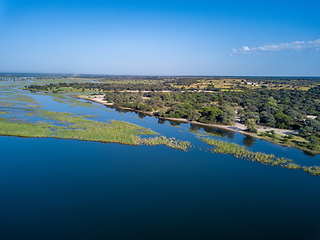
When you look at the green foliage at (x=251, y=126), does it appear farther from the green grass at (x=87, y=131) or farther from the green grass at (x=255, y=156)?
the green grass at (x=87, y=131)

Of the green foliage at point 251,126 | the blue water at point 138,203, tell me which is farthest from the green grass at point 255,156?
the green foliage at point 251,126

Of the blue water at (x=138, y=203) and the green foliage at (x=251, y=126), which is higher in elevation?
the green foliage at (x=251, y=126)

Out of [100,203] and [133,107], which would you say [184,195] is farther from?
[133,107]

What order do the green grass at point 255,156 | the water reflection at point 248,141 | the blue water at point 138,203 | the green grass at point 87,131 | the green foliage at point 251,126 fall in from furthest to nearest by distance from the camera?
1. the green foliage at point 251,126
2. the water reflection at point 248,141
3. the green grass at point 87,131
4. the green grass at point 255,156
5. the blue water at point 138,203

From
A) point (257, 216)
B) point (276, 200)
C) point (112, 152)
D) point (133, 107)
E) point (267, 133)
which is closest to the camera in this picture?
point (257, 216)

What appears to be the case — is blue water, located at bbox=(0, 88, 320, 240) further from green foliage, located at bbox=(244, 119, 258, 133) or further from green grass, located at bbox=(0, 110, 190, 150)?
green foliage, located at bbox=(244, 119, 258, 133)

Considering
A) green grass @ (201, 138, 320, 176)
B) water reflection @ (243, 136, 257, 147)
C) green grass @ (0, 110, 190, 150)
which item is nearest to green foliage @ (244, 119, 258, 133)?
water reflection @ (243, 136, 257, 147)

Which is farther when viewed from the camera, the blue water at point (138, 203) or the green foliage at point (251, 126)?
the green foliage at point (251, 126)

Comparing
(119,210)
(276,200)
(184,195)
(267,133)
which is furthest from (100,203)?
(267,133)
